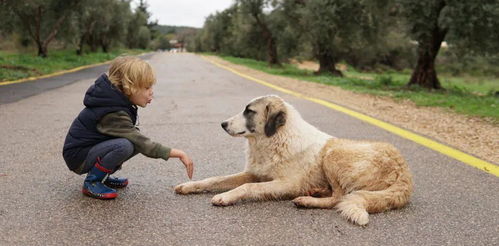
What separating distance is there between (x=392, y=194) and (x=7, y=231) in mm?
3029

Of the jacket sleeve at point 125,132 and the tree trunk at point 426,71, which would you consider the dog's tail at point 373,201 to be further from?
the tree trunk at point 426,71

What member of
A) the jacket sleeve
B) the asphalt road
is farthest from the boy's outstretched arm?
the asphalt road

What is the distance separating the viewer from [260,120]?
4590mm

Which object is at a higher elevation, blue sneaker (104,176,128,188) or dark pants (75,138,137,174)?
dark pants (75,138,137,174)

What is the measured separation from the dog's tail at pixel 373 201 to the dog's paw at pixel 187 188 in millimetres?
1339

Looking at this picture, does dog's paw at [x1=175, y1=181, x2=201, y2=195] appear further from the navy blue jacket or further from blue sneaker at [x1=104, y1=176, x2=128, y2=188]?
the navy blue jacket

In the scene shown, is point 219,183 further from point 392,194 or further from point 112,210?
point 392,194

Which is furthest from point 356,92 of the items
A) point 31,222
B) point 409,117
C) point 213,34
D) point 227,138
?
point 213,34

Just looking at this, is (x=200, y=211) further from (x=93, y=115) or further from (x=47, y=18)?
(x=47, y=18)

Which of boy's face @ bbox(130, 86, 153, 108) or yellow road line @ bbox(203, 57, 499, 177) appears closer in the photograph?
boy's face @ bbox(130, 86, 153, 108)

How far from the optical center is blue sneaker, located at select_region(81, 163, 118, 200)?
422cm

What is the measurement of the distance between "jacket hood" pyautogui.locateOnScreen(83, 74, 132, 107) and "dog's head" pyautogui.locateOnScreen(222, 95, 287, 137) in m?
1.00

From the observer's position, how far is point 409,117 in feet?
32.6

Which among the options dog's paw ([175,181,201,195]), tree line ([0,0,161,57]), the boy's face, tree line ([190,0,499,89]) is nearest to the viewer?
the boy's face
